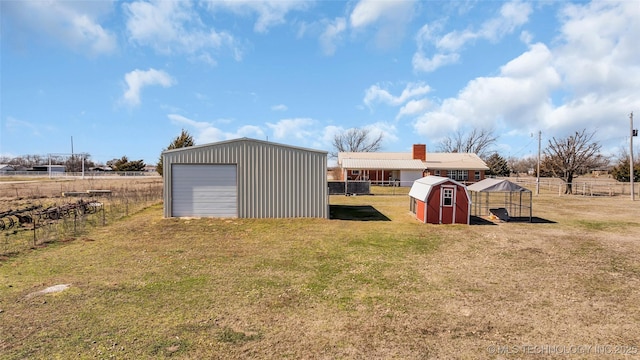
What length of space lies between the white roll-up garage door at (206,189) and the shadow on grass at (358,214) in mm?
4842

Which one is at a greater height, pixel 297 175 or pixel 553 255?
pixel 297 175

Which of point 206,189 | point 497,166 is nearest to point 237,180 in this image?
point 206,189

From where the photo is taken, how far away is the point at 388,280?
25.7 ft

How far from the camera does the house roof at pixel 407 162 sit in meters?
42.9

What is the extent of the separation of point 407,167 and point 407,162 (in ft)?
7.45

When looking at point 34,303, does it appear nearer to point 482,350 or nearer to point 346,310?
point 346,310

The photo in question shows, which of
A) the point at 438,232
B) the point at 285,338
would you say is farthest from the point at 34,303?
the point at 438,232

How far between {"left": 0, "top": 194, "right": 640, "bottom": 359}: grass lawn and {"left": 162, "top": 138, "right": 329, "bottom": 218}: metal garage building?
11.7 feet

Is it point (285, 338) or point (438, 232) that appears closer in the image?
point (285, 338)

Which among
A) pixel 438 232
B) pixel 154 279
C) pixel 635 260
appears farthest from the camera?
pixel 438 232

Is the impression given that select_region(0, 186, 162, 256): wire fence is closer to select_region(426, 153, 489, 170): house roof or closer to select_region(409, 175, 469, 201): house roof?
select_region(409, 175, 469, 201): house roof

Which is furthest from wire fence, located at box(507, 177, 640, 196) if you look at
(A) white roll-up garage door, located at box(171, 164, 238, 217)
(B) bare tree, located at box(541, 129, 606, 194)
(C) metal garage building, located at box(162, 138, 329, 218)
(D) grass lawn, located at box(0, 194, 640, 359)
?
(A) white roll-up garage door, located at box(171, 164, 238, 217)

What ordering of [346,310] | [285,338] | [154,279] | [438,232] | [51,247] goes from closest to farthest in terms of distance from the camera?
[285,338], [346,310], [154,279], [51,247], [438,232]

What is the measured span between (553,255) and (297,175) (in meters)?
10.1
